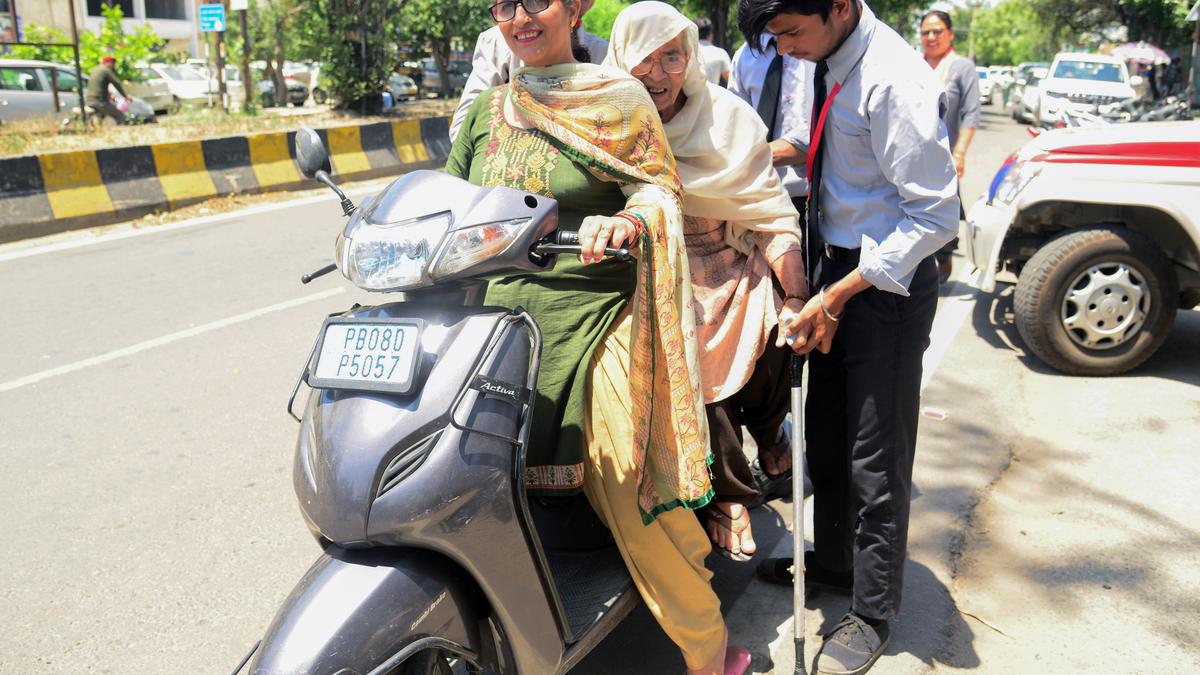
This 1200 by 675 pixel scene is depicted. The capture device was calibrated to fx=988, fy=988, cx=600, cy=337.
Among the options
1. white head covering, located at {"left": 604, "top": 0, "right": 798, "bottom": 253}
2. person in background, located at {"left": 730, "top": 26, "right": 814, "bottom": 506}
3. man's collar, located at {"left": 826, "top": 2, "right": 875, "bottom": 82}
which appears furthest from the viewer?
person in background, located at {"left": 730, "top": 26, "right": 814, "bottom": 506}

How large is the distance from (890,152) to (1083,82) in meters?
22.8

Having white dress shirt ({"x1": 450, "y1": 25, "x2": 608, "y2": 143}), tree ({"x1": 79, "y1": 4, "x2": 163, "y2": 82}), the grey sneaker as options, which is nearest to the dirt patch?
tree ({"x1": 79, "y1": 4, "x2": 163, "y2": 82})

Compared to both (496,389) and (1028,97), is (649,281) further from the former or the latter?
(1028,97)

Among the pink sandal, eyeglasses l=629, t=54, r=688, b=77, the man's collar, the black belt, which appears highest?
the man's collar

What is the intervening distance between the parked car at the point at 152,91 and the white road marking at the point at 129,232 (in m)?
12.8

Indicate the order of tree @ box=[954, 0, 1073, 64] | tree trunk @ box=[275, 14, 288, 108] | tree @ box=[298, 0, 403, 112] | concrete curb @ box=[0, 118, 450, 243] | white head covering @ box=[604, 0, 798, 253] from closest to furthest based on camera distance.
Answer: white head covering @ box=[604, 0, 798, 253], concrete curb @ box=[0, 118, 450, 243], tree @ box=[298, 0, 403, 112], tree trunk @ box=[275, 14, 288, 108], tree @ box=[954, 0, 1073, 64]

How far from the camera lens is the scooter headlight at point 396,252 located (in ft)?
6.46

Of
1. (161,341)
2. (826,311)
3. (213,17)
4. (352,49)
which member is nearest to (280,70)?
(213,17)

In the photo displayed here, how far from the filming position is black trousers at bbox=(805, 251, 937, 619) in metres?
2.62

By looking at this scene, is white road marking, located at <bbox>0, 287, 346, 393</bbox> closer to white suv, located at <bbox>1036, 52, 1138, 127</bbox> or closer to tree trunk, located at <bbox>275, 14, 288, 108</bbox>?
white suv, located at <bbox>1036, 52, 1138, 127</bbox>

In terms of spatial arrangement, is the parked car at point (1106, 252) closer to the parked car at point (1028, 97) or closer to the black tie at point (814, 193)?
the black tie at point (814, 193)

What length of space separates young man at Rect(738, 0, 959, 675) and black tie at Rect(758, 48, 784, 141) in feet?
4.20

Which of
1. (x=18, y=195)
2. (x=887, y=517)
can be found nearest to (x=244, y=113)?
(x=18, y=195)

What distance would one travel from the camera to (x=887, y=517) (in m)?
2.71
